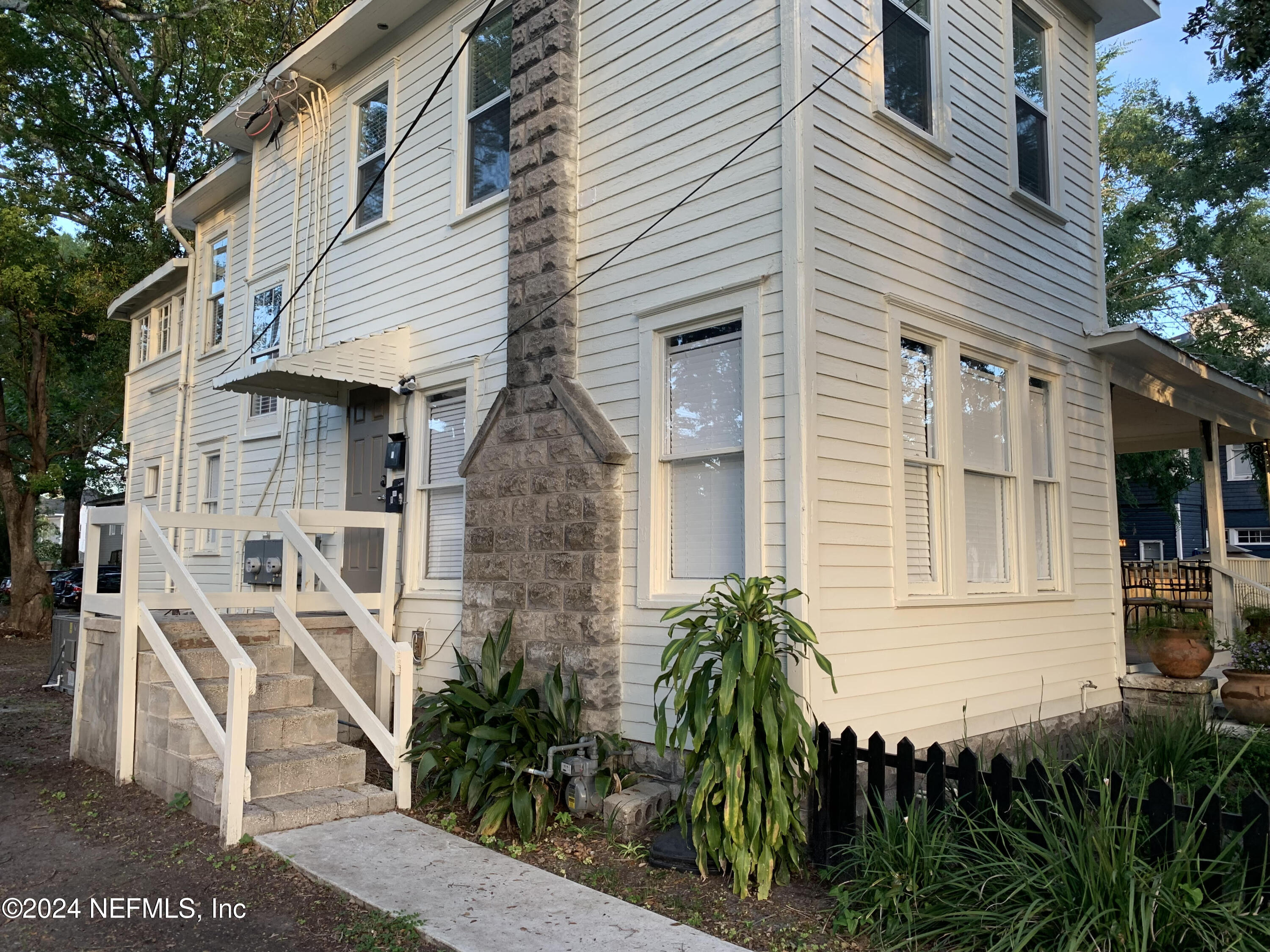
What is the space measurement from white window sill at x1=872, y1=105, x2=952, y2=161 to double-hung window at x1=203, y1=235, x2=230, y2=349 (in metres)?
10.4

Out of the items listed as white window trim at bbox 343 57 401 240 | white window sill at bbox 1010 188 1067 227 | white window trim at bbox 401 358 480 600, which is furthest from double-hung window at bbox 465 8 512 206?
white window sill at bbox 1010 188 1067 227

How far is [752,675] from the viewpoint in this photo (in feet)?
14.6

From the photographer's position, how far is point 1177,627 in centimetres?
838

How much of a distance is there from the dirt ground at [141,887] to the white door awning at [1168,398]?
25.5 ft

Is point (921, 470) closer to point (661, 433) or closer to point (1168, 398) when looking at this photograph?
point (661, 433)

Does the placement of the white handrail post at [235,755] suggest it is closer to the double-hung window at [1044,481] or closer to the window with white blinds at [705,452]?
the window with white blinds at [705,452]

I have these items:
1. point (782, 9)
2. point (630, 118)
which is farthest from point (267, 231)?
point (782, 9)

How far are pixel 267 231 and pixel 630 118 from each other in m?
6.75

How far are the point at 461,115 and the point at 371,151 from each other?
1.86 m

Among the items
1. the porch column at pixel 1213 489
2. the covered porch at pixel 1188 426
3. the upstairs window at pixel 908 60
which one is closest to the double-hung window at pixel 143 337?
the upstairs window at pixel 908 60

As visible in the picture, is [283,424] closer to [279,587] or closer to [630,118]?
[279,587]

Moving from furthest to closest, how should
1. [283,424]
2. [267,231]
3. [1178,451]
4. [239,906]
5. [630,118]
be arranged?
[1178,451]
[267,231]
[283,424]
[630,118]
[239,906]

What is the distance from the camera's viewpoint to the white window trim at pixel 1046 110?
7902 millimetres

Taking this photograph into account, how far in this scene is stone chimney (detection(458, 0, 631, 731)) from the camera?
6477mm
